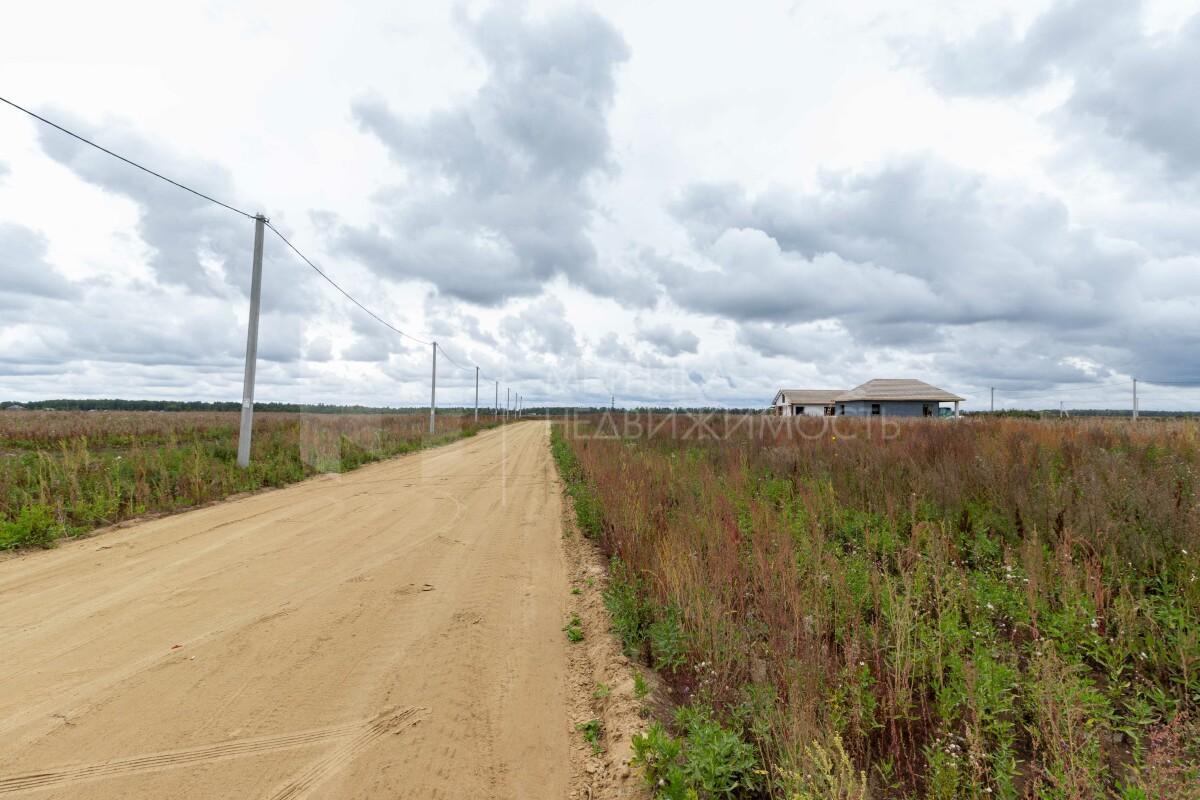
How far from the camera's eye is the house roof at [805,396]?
5906 cm

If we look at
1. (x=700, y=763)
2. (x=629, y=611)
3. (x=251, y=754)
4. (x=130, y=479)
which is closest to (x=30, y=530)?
(x=130, y=479)

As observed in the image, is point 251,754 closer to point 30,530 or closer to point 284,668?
point 284,668

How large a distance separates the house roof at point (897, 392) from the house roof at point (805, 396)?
683cm

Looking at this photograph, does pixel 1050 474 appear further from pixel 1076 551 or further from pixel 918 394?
pixel 918 394

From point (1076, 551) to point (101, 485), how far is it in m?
14.6

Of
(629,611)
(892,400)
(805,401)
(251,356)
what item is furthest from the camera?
(805,401)

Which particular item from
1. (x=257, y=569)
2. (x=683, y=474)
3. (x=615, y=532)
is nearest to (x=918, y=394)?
(x=683, y=474)

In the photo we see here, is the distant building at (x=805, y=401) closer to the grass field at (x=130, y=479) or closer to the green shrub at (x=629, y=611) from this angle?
the grass field at (x=130, y=479)

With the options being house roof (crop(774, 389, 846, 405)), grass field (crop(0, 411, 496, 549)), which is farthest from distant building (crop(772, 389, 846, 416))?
grass field (crop(0, 411, 496, 549))

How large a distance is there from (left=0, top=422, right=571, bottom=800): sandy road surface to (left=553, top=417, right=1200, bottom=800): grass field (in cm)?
99

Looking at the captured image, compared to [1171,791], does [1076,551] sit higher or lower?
higher

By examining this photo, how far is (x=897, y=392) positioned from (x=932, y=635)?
50554 millimetres

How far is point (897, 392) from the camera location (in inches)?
1860

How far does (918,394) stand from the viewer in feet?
149
